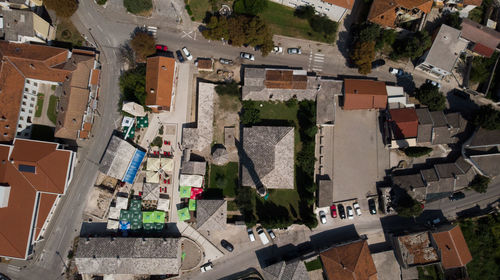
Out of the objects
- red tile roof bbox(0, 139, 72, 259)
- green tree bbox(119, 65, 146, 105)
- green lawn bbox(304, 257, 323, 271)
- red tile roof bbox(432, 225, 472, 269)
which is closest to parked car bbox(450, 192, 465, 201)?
red tile roof bbox(432, 225, 472, 269)

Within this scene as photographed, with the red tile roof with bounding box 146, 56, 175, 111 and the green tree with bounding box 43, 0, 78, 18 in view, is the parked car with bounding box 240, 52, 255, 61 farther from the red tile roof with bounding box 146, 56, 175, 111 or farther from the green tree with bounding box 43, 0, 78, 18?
the green tree with bounding box 43, 0, 78, 18

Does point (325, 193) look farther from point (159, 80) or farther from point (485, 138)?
point (159, 80)

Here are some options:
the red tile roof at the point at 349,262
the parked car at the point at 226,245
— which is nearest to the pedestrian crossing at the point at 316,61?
the red tile roof at the point at 349,262

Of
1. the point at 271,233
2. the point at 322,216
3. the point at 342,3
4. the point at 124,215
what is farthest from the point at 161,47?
the point at 322,216

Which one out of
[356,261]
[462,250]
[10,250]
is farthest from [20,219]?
[462,250]

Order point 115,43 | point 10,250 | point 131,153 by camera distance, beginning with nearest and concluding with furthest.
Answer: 1. point 10,250
2. point 131,153
3. point 115,43

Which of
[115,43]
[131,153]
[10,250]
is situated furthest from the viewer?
[115,43]

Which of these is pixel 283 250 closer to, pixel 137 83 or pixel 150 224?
pixel 150 224
